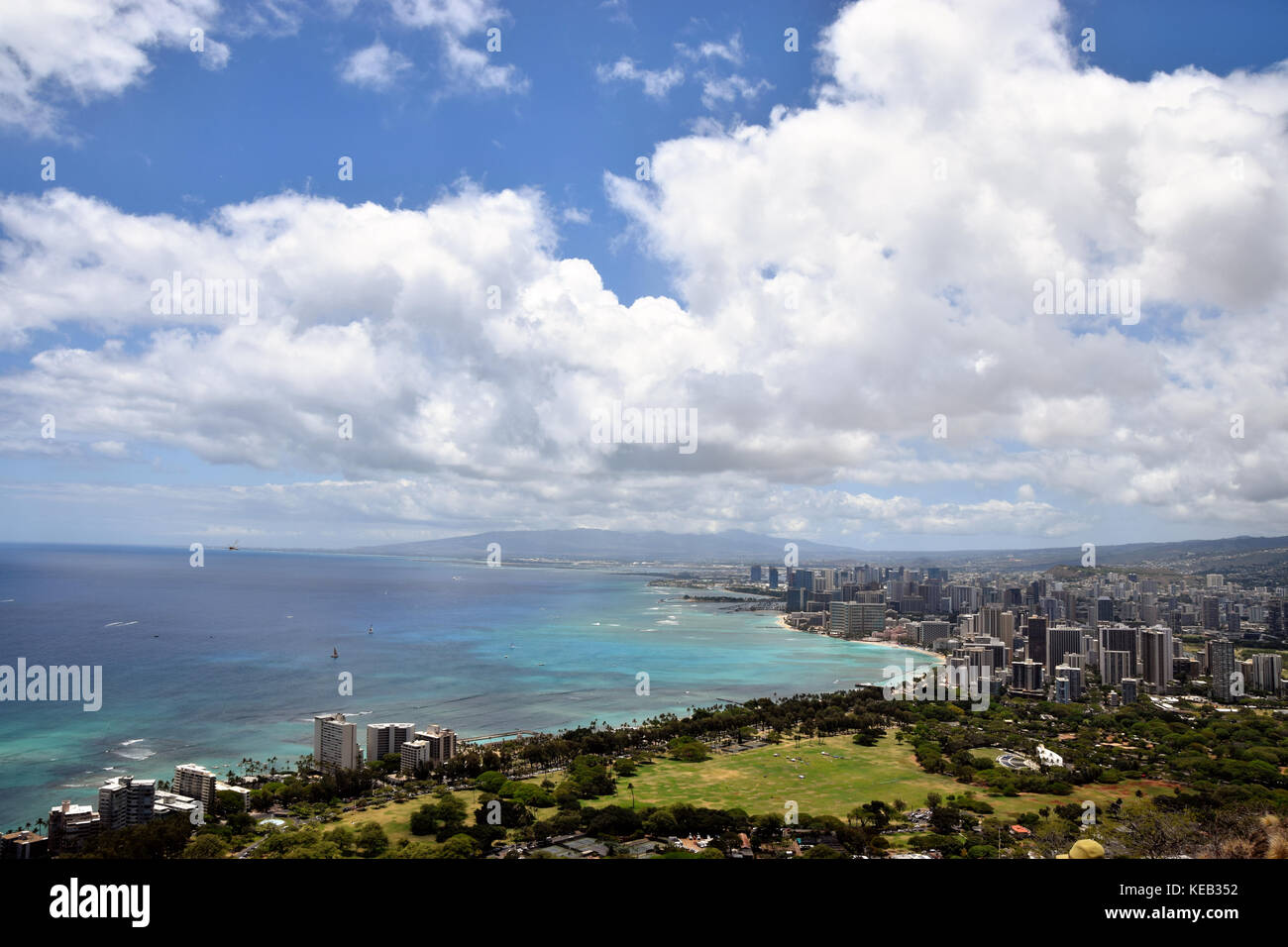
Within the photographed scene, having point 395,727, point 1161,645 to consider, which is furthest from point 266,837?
point 1161,645

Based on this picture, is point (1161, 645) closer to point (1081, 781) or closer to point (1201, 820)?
point (1081, 781)

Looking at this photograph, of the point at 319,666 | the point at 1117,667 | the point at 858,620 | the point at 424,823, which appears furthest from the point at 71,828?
the point at 858,620

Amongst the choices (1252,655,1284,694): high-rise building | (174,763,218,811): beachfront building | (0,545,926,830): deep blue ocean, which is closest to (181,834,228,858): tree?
(174,763,218,811): beachfront building

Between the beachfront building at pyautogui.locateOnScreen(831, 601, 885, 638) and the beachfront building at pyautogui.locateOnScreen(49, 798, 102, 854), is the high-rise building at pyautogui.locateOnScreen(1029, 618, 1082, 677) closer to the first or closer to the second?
the beachfront building at pyautogui.locateOnScreen(831, 601, 885, 638)

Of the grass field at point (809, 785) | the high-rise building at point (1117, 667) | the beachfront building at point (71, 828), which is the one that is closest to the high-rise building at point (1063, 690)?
the high-rise building at point (1117, 667)

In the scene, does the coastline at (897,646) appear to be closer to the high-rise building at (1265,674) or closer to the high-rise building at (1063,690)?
the high-rise building at (1063,690)
